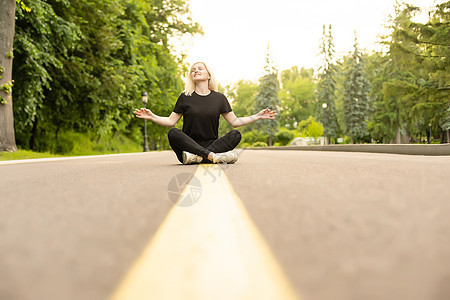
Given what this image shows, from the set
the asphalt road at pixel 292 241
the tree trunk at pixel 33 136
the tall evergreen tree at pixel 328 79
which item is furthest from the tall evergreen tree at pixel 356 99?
the asphalt road at pixel 292 241

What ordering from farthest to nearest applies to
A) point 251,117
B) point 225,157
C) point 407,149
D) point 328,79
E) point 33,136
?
point 328,79
point 33,136
point 407,149
point 251,117
point 225,157

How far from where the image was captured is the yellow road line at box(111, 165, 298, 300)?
0.83 m

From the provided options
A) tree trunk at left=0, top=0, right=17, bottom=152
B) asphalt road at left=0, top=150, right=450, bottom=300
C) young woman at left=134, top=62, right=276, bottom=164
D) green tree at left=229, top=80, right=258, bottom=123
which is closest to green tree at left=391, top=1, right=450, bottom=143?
young woman at left=134, top=62, right=276, bottom=164

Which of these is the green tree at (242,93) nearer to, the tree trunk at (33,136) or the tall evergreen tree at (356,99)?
the tall evergreen tree at (356,99)

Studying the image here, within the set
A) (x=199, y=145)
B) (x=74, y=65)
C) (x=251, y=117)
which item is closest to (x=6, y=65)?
(x=74, y=65)

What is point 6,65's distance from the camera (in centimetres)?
1163

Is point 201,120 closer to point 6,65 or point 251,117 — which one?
point 251,117

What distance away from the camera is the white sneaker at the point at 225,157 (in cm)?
536

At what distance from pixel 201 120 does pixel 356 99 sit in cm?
5658

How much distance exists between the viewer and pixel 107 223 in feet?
5.05

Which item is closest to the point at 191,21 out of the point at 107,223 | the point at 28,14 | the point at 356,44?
the point at 28,14

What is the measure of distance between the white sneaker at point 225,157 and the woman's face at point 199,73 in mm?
1314

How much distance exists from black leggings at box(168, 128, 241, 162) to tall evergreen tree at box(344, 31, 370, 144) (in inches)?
2153

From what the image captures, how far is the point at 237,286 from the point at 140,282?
224 millimetres
